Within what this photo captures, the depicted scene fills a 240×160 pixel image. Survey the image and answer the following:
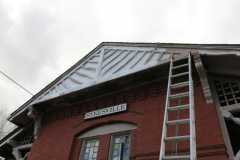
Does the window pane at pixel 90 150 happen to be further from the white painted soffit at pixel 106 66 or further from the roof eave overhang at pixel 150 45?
the roof eave overhang at pixel 150 45

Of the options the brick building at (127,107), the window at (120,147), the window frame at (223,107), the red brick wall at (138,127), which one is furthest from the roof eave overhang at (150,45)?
the window at (120,147)

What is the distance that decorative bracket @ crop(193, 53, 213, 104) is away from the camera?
5334 mm

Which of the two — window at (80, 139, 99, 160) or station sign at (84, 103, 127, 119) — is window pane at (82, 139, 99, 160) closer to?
window at (80, 139, 99, 160)

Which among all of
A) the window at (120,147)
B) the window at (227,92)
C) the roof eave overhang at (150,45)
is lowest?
the window at (120,147)

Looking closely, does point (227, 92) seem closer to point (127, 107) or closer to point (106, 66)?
point (127, 107)

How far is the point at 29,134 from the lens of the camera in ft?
31.8

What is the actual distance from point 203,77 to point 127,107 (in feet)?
7.83

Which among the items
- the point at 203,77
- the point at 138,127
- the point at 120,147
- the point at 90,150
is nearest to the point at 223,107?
the point at 203,77

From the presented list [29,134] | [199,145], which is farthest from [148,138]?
[29,134]

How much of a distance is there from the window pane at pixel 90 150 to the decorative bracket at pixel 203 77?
3580mm

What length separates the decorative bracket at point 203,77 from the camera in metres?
5.33

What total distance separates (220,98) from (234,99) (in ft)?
1.40

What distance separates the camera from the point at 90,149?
6.93 metres

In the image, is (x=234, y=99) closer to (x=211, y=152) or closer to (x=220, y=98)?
(x=220, y=98)
